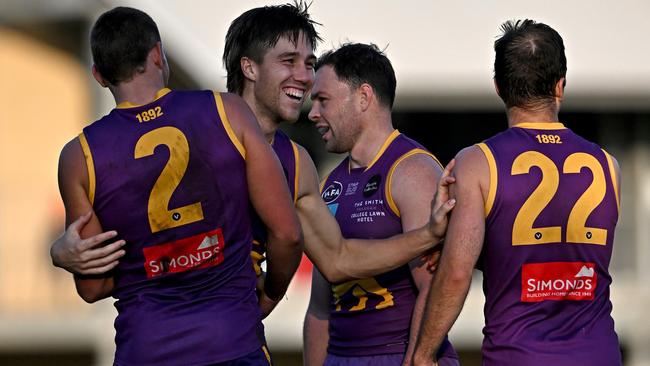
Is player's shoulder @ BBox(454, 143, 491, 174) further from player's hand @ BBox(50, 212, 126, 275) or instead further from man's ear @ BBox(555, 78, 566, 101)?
player's hand @ BBox(50, 212, 126, 275)

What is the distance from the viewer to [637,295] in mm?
17953

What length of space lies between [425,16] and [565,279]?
14.9 m

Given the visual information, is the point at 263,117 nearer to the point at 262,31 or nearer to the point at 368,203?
the point at 262,31

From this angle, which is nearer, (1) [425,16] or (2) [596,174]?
(2) [596,174]

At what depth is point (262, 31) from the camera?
219 inches

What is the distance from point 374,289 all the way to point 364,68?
1271 millimetres

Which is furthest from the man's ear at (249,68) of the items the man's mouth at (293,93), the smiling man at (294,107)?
the man's mouth at (293,93)

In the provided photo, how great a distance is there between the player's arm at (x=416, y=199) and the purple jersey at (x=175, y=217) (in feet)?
3.58

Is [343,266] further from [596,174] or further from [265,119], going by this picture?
[596,174]

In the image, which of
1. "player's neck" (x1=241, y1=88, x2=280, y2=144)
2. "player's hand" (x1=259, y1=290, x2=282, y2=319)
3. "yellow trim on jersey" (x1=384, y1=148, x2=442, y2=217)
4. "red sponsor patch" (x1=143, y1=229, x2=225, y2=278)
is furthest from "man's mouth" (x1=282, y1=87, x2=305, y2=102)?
"red sponsor patch" (x1=143, y1=229, x2=225, y2=278)

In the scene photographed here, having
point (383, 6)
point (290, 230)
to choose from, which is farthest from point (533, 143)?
point (383, 6)

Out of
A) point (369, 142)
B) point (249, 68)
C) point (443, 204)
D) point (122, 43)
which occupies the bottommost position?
point (443, 204)

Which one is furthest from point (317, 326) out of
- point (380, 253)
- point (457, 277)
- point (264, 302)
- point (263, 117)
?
point (457, 277)

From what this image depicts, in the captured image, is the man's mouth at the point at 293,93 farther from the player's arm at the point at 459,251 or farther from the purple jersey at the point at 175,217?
the player's arm at the point at 459,251
